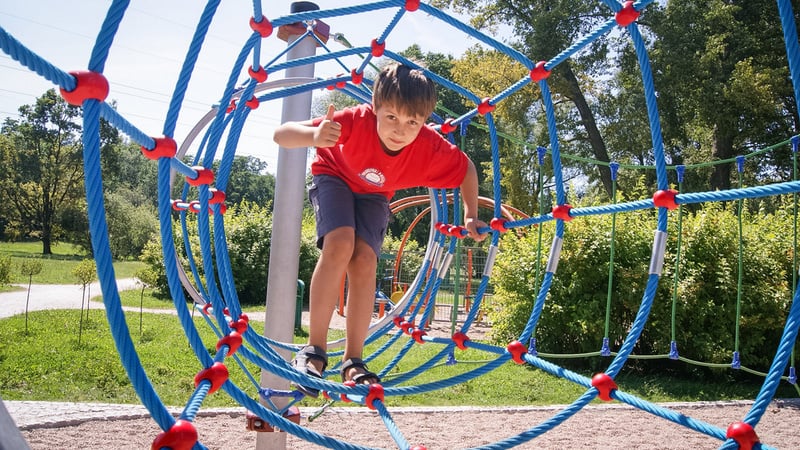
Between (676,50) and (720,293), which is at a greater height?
(676,50)

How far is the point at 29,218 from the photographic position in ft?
95.3

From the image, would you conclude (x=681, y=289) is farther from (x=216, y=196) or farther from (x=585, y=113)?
(x=585, y=113)

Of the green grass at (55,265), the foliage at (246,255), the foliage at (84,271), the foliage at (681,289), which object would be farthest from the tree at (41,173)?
the foliage at (681,289)

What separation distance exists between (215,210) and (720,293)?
16.4 feet

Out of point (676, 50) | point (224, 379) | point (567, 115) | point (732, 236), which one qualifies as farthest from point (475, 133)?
point (224, 379)

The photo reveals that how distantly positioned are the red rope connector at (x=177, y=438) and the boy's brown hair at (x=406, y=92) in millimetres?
1251

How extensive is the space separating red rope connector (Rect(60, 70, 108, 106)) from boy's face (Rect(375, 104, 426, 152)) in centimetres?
109

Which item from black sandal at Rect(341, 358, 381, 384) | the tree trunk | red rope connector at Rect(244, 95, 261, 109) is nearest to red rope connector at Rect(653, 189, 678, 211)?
black sandal at Rect(341, 358, 381, 384)

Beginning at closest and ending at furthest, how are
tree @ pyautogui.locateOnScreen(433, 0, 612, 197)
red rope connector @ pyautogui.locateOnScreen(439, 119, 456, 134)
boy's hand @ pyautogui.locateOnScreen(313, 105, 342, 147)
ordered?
boy's hand @ pyautogui.locateOnScreen(313, 105, 342, 147) < red rope connector @ pyautogui.locateOnScreen(439, 119, 456, 134) < tree @ pyautogui.locateOnScreen(433, 0, 612, 197)

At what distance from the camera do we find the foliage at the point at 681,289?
5430mm

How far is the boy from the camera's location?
6.43ft

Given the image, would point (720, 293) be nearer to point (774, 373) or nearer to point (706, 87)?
point (774, 373)

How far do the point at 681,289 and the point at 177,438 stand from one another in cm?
541

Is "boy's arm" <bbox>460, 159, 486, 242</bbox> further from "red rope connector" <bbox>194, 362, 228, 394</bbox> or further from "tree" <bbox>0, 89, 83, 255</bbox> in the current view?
"tree" <bbox>0, 89, 83, 255</bbox>
